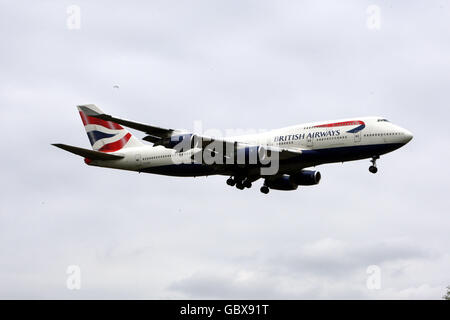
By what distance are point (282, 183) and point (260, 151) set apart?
933 cm

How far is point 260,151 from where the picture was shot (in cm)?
5934

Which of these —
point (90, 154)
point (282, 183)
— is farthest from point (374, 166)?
point (90, 154)

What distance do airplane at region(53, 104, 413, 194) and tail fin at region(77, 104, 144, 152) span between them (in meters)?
0.29

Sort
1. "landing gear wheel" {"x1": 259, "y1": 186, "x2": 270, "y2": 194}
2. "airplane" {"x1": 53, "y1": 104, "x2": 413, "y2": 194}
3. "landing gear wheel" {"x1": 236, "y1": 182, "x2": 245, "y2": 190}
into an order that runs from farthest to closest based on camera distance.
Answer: "landing gear wheel" {"x1": 259, "y1": 186, "x2": 270, "y2": 194} → "landing gear wheel" {"x1": 236, "y1": 182, "x2": 245, "y2": 190} → "airplane" {"x1": 53, "y1": 104, "x2": 413, "y2": 194}

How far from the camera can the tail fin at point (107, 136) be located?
231 feet

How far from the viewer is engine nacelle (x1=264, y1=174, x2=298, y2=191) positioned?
6762 centimetres

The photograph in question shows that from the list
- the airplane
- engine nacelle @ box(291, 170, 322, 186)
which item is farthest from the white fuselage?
engine nacelle @ box(291, 170, 322, 186)

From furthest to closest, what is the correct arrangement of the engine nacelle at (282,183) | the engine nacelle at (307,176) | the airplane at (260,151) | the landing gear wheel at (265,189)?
the landing gear wheel at (265,189), the engine nacelle at (282,183), the engine nacelle at (307,176), the airplane at (260,151)

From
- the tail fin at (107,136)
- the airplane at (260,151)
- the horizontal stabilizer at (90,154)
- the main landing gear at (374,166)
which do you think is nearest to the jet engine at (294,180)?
the airplane at (260,151)

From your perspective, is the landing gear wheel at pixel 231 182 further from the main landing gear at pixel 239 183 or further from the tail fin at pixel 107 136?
the tail fin at pixel 107 136

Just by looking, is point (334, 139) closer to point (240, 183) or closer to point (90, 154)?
point (240, 183)

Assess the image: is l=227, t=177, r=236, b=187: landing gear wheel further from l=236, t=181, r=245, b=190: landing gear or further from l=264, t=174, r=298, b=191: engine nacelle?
l=264, t=174, r=298, b=191: engine nacelle

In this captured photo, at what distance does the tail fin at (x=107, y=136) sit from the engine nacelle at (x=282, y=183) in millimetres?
12839
